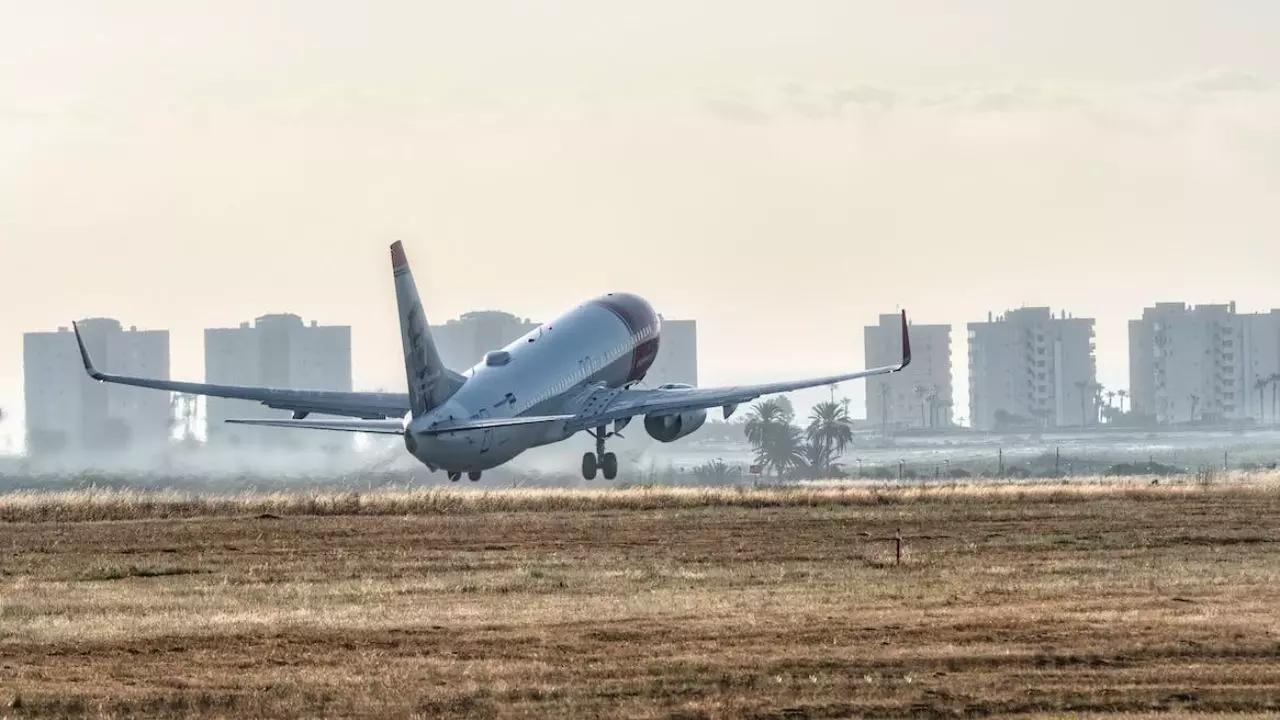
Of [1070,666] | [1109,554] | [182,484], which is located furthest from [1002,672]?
[182,484]

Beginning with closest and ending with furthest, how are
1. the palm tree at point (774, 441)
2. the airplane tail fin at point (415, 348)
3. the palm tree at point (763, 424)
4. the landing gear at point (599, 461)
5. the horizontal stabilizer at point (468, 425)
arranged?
1. the airplane tail fin at point (415, 348)
2. the horizontal stabilizer at point (468, 425)
3. the landing gear at point (599, 461)
4. the palm tree at point (774, 441)
5. the palm tree at point (763, 424)

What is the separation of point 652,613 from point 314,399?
4486cm

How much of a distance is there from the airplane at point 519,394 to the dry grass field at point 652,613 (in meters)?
7.88

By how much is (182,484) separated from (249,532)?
44.5 m

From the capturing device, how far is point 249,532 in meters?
51.6

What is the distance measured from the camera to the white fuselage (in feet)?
219

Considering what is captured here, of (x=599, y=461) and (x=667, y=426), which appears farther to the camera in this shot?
(x=599, y=461)

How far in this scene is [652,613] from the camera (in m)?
32.6

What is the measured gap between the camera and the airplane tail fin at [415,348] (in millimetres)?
63031

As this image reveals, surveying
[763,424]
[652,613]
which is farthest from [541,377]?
[763,424]

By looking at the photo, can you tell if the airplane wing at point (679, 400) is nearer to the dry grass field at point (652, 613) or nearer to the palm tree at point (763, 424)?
the dry grass field at point (652, 613)

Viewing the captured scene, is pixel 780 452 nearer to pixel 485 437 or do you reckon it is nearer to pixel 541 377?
pixel 541 377

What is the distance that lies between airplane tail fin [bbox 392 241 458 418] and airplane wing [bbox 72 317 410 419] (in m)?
9.01

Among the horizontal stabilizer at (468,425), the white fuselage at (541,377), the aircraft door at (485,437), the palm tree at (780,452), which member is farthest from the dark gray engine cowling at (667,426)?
the palm tree at (780,452)
